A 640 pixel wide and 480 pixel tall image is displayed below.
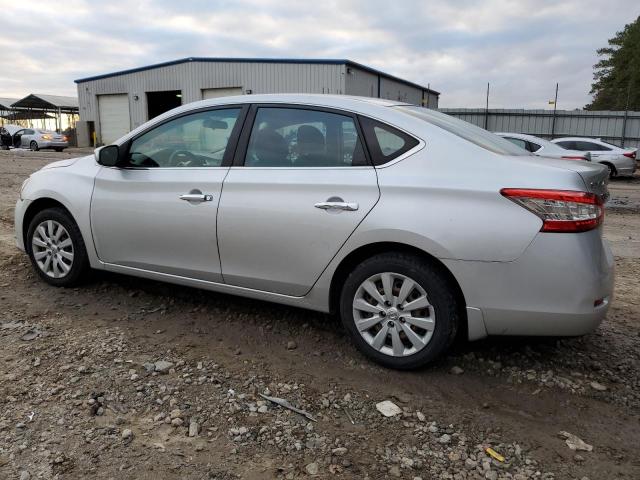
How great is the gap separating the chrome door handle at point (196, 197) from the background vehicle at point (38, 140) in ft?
97.1

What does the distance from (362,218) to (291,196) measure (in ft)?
1.68

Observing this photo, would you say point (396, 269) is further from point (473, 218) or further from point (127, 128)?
point (127, 128)

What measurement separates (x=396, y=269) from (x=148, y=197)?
6.47 feet

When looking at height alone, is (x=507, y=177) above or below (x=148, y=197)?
above

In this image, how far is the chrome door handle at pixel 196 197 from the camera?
3721 mm

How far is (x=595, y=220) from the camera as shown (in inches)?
114

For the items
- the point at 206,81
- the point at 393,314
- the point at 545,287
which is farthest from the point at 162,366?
the point at 206,81

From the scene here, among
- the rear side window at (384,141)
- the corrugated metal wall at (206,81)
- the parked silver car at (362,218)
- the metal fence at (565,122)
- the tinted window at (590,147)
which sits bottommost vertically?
the parked silver car at (362,218)

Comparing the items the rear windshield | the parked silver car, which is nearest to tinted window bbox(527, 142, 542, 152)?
the rear windshield

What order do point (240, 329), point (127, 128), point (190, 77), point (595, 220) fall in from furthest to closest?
1. point (127, 128)
2. point (190, 77)
3. point (240, 329)
4. point (595, 220)

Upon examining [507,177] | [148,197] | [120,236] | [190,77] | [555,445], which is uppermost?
[190,77]

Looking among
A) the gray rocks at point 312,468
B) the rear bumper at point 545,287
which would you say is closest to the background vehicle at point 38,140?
the rear bumper at point 545,287

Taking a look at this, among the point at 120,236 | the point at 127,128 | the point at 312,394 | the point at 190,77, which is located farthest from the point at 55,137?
the point at 312,394

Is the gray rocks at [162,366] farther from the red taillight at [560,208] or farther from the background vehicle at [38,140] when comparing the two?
the background vehicle at [38,140]
